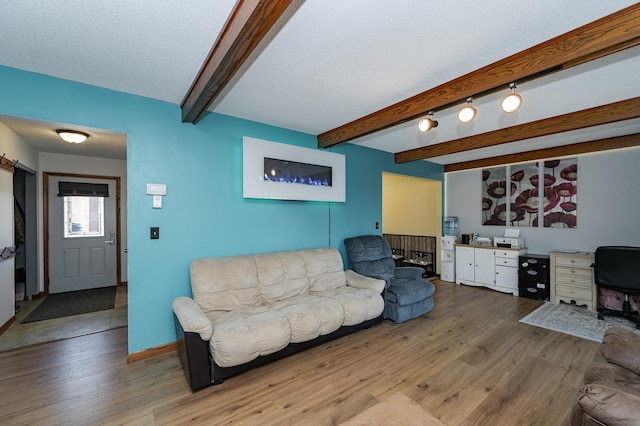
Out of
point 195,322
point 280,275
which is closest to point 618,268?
point 280,275

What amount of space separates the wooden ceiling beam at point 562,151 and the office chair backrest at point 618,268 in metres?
1.50

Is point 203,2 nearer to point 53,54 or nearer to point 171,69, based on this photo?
point 171,69

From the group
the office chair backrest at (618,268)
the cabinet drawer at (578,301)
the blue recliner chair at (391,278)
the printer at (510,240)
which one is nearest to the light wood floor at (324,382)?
the blue recliner chair at (391,278)

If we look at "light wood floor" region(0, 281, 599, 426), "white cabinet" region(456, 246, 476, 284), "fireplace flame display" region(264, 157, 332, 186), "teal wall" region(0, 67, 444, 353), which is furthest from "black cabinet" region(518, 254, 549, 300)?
"teal wall" region(0, 67, 444, 353)

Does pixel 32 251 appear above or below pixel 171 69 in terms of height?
below

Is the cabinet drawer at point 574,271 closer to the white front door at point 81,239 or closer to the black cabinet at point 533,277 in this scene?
the black cabinet at point 533,277

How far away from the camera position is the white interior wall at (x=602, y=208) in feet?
13.4

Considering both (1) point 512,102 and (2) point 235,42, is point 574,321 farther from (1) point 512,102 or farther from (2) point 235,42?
(2) point 235,42

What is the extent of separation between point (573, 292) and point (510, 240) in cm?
115

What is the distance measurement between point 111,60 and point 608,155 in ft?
21.1

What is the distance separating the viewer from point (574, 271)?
4.16 m

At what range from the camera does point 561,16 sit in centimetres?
159

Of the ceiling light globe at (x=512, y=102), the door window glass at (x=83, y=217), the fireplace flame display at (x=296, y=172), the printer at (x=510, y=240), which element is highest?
the ceiling light globe at (x=512, y=102)

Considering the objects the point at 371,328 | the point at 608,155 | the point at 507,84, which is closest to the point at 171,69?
the point at 507,84
